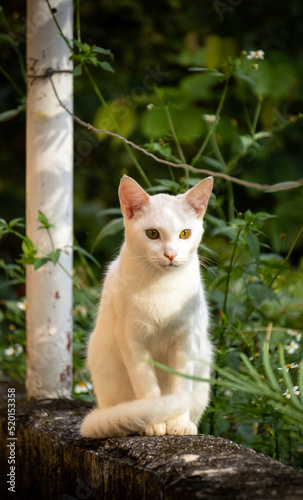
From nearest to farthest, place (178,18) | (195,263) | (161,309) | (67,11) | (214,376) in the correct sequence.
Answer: (161,309) → (195,263) → (214,376) → (67,11) → (178,18)

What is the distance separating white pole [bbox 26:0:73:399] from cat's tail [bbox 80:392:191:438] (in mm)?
504

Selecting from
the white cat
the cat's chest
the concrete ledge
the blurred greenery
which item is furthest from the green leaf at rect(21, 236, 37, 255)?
the concrete ledge

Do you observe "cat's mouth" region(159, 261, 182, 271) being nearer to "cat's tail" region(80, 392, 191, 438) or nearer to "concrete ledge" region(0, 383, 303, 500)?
"cat's tail" region(80, 392, 191, 438)

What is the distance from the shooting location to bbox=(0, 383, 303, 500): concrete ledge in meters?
1.09

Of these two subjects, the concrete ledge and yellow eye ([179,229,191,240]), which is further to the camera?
yellow eye ([179,229,191,240])

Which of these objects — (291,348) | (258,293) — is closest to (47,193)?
(258,293)

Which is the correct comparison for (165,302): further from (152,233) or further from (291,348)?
(291,348)

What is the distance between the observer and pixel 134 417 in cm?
142

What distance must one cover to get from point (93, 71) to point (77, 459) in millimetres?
3360

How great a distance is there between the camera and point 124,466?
1.33 m

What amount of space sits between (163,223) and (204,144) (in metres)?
0.51

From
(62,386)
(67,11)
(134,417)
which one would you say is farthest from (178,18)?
(134,417)

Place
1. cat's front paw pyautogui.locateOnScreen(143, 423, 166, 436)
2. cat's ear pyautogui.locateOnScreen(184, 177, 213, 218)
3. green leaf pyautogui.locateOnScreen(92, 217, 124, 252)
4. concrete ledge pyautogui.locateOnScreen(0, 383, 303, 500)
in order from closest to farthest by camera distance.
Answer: concrete ledge pyautogui.locateOnScreen(0, 383, 303, 500) → cat's front paw pyautogui.locateOnScreen(143, 423, 166, 436) → cat's ear pyautogui.locateOnScreen(184, 177, 213, 218) → green leaf pyautogui.locateOnScreen(92, 217, 124, 252)

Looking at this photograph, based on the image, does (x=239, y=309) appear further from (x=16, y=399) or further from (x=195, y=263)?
(x=16, y=399)
